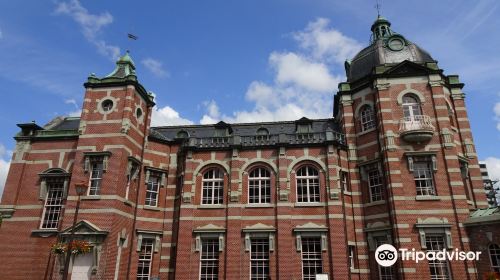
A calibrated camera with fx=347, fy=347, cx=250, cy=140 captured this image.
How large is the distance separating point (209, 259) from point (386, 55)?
16.8m

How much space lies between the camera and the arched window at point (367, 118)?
70.3ft

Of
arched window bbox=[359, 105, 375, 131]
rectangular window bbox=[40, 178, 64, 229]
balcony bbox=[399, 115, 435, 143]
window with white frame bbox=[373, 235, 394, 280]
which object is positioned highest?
arched window bbox=[359, 105, 375, 131]

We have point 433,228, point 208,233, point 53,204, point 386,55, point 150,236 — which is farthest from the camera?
point 386,55

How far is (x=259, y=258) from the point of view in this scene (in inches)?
773

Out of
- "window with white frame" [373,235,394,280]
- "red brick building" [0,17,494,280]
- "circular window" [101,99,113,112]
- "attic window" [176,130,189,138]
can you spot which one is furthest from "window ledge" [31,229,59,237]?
"window with white frame" [373,235,394,280]

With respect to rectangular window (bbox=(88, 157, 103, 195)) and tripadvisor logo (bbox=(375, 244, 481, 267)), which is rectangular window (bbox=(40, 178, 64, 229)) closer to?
rectangular window (bbox=(88, 157, 103, 195))

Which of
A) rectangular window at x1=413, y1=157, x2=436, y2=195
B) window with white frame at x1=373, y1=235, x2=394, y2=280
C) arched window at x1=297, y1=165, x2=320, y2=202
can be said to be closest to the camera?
window with white frame at x1=373, y1=235, x2=394, y2=280

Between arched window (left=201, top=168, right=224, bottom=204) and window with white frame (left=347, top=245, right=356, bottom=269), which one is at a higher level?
arched window (left=201, top=168, right=224, bottom=204)

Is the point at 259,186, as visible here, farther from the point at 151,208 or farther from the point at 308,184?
the point at 151,208

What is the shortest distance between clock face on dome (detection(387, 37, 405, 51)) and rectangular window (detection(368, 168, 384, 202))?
27.2ft

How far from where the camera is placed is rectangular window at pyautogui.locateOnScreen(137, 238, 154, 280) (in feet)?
66.0

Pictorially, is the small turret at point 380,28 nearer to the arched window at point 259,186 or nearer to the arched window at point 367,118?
the arched window at point 367,118

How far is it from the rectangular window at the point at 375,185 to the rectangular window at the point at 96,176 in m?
15.4

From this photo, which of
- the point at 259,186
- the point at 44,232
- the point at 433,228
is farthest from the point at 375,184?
the point at 44,232
